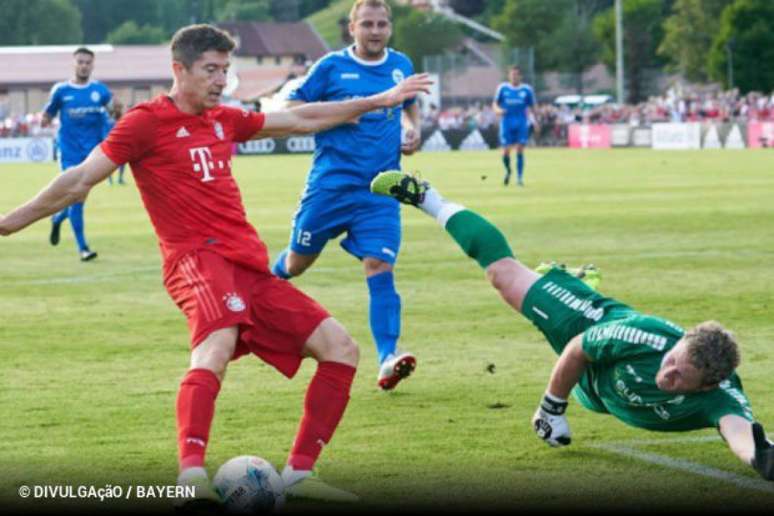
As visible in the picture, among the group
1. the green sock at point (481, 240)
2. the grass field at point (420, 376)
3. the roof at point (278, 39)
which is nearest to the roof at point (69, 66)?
the roof at point (278, 39)

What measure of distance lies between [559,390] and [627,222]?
15.5m

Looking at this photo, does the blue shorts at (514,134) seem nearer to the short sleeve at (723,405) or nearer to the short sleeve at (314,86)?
the short sleeve at (314,86)

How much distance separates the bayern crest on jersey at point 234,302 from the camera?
7367 millimetres

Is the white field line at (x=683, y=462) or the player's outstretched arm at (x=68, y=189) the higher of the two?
the player's outstretched arm at (x=68, y=189)

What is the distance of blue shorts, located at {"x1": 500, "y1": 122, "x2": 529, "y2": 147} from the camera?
36.5m

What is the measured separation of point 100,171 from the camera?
298 inches

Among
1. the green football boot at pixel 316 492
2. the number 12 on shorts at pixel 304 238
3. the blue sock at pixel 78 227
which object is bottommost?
the blue sock at pixel 78 227

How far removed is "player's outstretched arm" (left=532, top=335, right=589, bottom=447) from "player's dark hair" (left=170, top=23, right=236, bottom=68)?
2.25 meters

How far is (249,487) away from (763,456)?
218cm

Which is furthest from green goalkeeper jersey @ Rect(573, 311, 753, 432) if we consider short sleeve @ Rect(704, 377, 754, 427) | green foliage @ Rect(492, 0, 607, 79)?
green foliage @ Rect(492, 0, 607, 79)

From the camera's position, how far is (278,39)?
162 m

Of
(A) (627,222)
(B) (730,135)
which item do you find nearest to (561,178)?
(A) (627,222)

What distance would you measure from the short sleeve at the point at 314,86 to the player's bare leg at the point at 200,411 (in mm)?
4224

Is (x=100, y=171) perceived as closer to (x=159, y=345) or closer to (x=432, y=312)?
(x=159, y=345)
